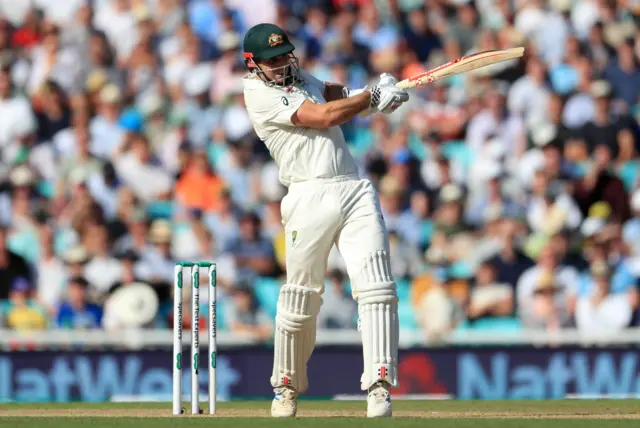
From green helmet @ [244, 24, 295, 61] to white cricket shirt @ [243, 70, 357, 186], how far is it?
0.19 metres

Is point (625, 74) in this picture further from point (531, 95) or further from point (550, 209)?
point (550, 209)

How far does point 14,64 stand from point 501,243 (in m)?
5.86

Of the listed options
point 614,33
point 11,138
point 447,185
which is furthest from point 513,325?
point 11,138

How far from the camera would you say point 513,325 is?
477 inches

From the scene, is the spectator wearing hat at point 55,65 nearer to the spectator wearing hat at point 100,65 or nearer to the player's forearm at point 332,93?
the spectator wearing hat at point 100,65

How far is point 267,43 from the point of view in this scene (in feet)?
25.8

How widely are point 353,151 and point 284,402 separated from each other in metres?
6.41

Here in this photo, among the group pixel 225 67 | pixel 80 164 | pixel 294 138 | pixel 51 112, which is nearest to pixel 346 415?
pixel 294 138

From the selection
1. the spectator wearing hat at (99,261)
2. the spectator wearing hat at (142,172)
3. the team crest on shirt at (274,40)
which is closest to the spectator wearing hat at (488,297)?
the spectator wearing hat at (99,261)

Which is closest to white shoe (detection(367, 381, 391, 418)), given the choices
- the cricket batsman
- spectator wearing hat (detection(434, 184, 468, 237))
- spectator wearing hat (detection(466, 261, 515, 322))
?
the cricket batsman

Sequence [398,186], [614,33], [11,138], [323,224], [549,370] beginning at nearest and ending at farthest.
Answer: [323,224] < [549,370] < [398,186] < [11,138] < [614,33]

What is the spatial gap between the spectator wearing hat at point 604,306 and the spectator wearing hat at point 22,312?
4.62 m

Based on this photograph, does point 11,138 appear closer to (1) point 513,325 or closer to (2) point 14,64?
(2) point 14,64

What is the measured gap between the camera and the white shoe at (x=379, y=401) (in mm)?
7586
